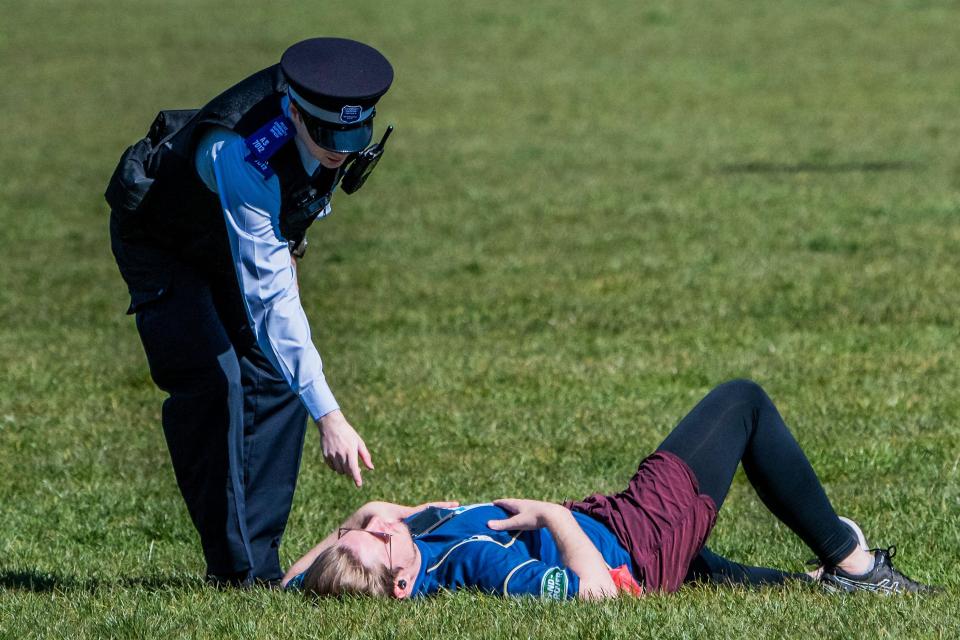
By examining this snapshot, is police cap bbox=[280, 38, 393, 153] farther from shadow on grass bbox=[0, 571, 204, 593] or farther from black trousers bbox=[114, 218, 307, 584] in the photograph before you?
shadow on grass bbox=[0, 571, 204, 593]

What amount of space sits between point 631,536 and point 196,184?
2.05 meters

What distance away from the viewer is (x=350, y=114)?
16.2 feet

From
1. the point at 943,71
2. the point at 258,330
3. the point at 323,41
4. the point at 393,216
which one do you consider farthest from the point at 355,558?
the point at 943,71

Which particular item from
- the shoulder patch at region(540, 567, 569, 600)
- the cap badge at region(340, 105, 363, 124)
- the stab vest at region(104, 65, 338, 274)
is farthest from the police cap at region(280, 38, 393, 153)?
the shoulder patch at region(540, 567, 569, 600)

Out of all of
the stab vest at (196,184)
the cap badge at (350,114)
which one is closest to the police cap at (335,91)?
the cap badge at (350,114)

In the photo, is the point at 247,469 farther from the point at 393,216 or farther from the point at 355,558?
the point at 393,216

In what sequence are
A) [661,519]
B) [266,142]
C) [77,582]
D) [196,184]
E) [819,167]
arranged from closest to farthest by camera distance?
[266,142], [196,184], [661,519], [77,582], [819,167]

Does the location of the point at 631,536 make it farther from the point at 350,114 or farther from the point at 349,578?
the point at 350,114

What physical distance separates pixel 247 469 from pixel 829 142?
49.4ft

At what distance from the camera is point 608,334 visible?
34.9 ft

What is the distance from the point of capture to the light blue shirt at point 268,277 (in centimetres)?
496

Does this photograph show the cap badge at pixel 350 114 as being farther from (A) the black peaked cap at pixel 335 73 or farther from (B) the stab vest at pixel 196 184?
(B) the stab vest at pixel 196 184

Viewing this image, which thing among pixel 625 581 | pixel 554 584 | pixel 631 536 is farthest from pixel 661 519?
pixel 554 584

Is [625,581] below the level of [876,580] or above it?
above
